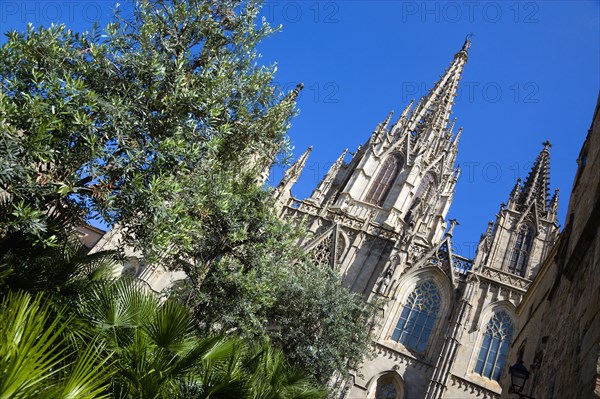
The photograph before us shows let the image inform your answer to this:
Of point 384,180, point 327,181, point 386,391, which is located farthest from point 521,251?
point 327,181

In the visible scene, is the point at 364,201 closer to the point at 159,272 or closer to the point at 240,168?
the point at 159,272

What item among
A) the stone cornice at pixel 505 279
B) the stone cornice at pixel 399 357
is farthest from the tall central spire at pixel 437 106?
the stone cornice at pixel 399 357

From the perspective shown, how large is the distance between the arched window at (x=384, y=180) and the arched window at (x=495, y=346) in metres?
13.1

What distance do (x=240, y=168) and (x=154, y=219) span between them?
5998mm

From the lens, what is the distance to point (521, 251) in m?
27.9

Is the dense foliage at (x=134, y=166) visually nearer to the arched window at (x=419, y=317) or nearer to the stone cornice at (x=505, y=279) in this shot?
the arched window at (x=419, y=317)

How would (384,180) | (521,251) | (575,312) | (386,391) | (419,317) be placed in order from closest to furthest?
1. (575,312)
2. (386,391)
3. (419,317)
4. (521,251)
5. (384,180)

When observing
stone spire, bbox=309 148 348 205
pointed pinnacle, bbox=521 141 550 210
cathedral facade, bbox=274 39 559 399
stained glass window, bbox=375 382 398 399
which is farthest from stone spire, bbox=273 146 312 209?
pointed pinnacle, bbox=521 141 550 210

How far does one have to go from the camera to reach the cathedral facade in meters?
21.5

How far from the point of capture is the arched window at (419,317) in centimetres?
2298

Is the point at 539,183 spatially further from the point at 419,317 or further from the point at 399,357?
the point at 399,357

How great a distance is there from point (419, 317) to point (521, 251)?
9143mm

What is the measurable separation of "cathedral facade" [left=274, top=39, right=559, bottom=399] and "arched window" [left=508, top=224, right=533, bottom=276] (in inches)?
2.7

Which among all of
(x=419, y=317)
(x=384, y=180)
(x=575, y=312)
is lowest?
(x=575, y=312)
